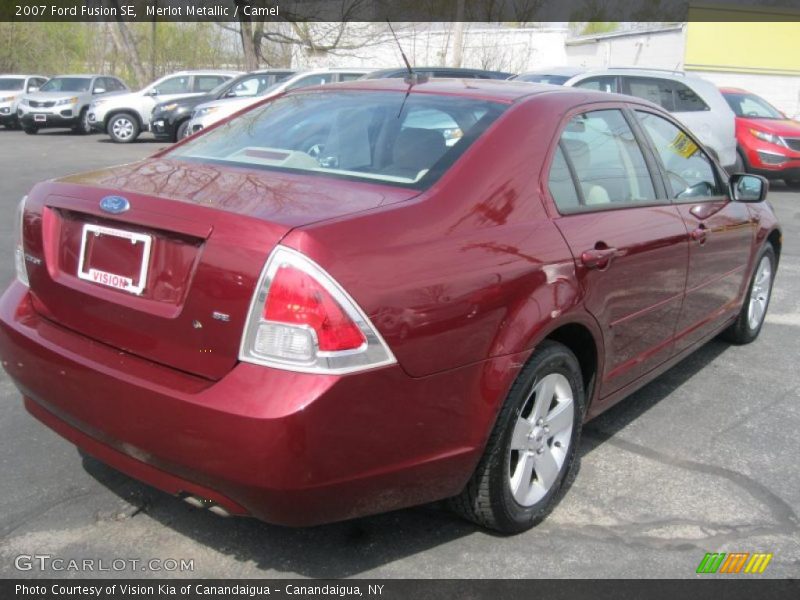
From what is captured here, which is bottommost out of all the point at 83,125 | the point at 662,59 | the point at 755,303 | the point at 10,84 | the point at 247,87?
the point at 83,125

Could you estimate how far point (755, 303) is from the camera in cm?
559

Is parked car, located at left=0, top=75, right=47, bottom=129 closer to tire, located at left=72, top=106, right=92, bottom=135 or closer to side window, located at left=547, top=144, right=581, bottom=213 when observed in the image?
tire, located at left=72, top=106, right=92, bottom=135

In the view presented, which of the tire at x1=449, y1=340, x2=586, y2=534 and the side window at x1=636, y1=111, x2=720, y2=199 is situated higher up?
the side window at x1=636, y1=111, x2=720, y2=199

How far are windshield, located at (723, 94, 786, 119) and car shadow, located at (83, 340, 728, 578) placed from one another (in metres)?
13.3

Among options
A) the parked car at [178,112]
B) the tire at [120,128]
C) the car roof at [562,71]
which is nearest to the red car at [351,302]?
the car roof at [562,71]

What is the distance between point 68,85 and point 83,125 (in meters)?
1.21

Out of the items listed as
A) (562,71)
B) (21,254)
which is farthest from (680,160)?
(562,71)

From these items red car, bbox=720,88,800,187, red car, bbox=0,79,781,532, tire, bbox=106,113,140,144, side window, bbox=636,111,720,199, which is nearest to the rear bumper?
red car, bbox=0,79,781,532

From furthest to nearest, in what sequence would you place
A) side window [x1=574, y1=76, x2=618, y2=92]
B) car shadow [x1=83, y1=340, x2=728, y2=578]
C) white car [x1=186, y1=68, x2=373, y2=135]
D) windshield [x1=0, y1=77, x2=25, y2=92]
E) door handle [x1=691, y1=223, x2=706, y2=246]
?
windshield [x1=0, y1=77, x2=25, y2=92]
white car [x1=186, y1=68, x2=373, y2=135]
side window [x1=574, y1=76, x2=618, y2=92]
door handle [x1=691, y1=223, x2=706, y2=246]
car shadow [x1=83, y1=340, x2=728, y2=578]

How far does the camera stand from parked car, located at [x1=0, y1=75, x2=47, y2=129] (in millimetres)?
25203

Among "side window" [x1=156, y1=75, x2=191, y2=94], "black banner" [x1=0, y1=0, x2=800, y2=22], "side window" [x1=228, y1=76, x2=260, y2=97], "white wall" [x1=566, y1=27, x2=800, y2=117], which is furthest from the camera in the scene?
"white wall" [x1=566, y1=27, x2=800, y2=117]

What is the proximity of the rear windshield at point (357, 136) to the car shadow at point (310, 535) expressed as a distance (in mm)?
1279

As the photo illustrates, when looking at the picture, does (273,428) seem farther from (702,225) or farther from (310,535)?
(702,225)
